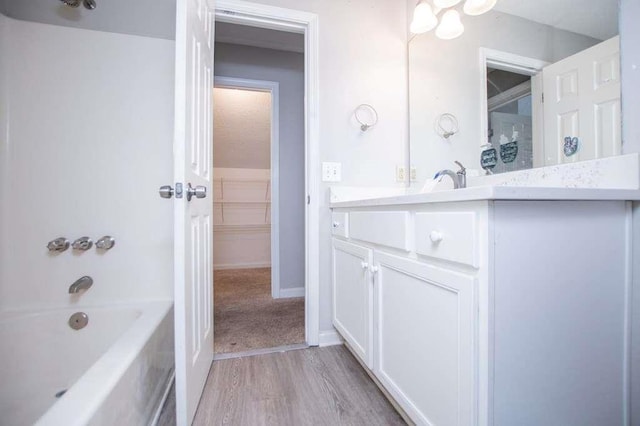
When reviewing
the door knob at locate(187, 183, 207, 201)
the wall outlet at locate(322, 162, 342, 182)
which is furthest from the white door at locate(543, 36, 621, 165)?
the door knob at locate(187, 183, 207, 201)

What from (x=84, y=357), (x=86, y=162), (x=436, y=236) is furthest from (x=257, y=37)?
(x=84, y=357)

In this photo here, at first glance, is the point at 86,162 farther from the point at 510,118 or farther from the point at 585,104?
the point at 585,104

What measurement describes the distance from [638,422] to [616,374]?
0.57 ft

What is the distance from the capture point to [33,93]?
4.59 feet

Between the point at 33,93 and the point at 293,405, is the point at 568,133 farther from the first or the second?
the point at 33,93

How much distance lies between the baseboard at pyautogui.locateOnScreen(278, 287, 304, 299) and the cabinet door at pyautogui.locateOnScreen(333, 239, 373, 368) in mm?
1118

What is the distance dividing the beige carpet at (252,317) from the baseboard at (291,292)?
0.19 feet

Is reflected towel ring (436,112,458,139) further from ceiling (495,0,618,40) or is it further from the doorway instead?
the doorway

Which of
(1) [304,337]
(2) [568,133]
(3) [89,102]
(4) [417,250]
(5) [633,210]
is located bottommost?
(1) [304,337]

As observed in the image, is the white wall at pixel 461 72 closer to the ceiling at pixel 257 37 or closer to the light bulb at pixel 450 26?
the light bulb at pixel 450 26

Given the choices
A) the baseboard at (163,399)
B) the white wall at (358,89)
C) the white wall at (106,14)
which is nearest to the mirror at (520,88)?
the white wall at (358,89)

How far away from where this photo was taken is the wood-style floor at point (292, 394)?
105cm

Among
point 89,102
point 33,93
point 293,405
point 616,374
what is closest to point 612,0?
point 616,374

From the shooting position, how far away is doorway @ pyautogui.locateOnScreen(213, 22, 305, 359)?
1990mm
